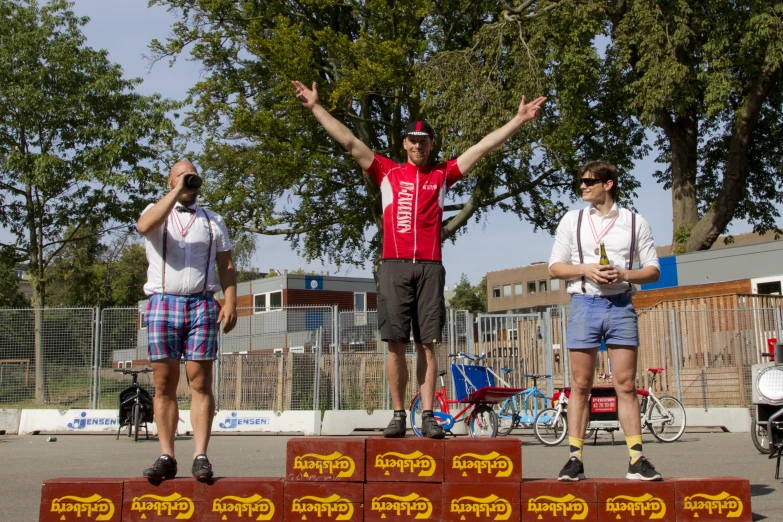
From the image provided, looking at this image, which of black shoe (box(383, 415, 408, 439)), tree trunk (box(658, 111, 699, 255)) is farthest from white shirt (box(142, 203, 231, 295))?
tree trunk (box(658, 111, 699, 255))

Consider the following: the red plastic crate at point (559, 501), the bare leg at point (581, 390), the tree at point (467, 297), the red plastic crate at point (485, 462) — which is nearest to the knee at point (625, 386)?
the bare leg at point (581, 390)

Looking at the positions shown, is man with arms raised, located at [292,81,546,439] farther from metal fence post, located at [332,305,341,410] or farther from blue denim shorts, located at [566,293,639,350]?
metal fence post, located at [332,305,341,410]

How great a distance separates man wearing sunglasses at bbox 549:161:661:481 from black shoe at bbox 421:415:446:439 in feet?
2.69

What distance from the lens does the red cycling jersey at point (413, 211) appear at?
6.02 metres

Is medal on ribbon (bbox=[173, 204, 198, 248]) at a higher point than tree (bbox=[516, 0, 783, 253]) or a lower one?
lower

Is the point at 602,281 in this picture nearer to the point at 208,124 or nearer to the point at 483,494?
the point at 483,494

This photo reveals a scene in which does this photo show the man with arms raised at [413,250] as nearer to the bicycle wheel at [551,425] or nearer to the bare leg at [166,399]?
the bare leg at [166,399]

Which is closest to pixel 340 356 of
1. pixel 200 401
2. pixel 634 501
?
pixel 200 401

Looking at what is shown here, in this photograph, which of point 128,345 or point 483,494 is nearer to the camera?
point 483,494

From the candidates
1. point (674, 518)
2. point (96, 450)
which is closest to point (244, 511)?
point (674, 518)

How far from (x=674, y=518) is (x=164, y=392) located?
3282 mm

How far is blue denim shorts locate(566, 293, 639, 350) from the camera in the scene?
223 inches

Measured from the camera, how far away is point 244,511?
211 inches

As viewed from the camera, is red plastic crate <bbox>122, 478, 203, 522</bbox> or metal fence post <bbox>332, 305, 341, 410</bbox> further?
metal fence post <bbox>332, 305, 341, 410</bbox>
